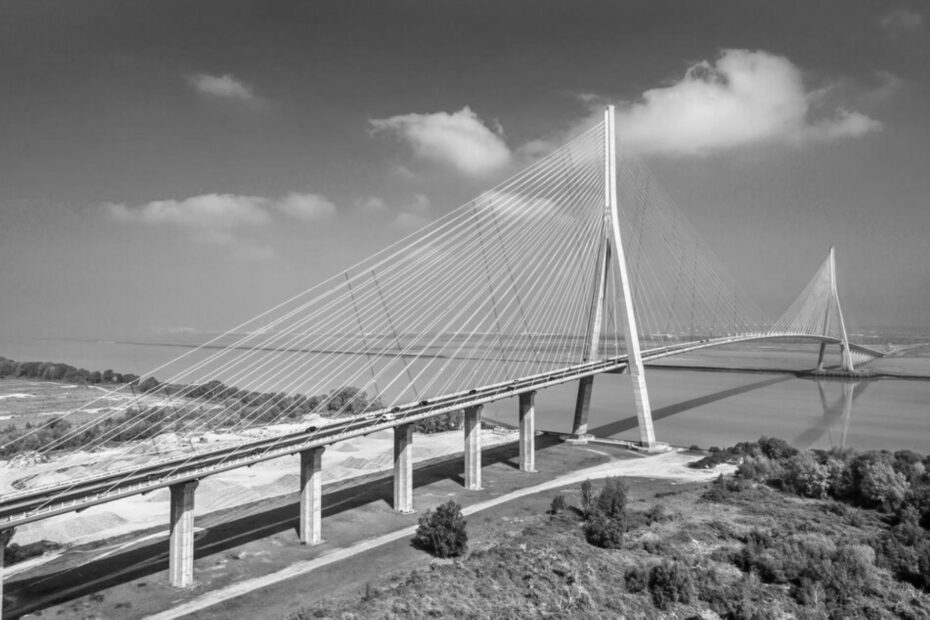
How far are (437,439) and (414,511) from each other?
12789 mm

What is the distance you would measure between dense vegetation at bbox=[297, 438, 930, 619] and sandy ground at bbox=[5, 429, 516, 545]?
10011mm

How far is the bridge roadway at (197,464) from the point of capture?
11875 mm

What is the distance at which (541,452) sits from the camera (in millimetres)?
28562

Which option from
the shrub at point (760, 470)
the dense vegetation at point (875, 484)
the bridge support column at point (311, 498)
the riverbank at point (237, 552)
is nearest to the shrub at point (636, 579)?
the riverbank at point (237, 552)

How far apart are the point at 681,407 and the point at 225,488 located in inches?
1381

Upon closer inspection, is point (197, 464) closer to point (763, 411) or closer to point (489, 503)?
point (489, 503)

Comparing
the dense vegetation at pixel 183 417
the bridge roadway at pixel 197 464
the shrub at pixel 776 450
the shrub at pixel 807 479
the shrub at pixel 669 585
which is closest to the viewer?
the bridge roadway at pixel 197 464

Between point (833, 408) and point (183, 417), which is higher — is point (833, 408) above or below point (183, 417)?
below

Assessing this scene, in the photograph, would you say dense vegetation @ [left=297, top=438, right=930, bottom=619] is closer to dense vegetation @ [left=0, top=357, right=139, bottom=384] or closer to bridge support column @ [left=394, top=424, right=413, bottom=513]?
bridge support column @ [left=394, top=424, right=413, bottom=513]

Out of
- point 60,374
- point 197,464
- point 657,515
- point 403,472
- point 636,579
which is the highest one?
point 197,464

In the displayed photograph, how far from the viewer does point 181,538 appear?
1392 cm

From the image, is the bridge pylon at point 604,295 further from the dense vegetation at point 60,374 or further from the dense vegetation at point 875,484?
the dense vegetation at point 60,374

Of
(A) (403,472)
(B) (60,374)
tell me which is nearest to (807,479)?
(A) (403,472)

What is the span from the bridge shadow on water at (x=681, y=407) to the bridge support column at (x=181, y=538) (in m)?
25.2
